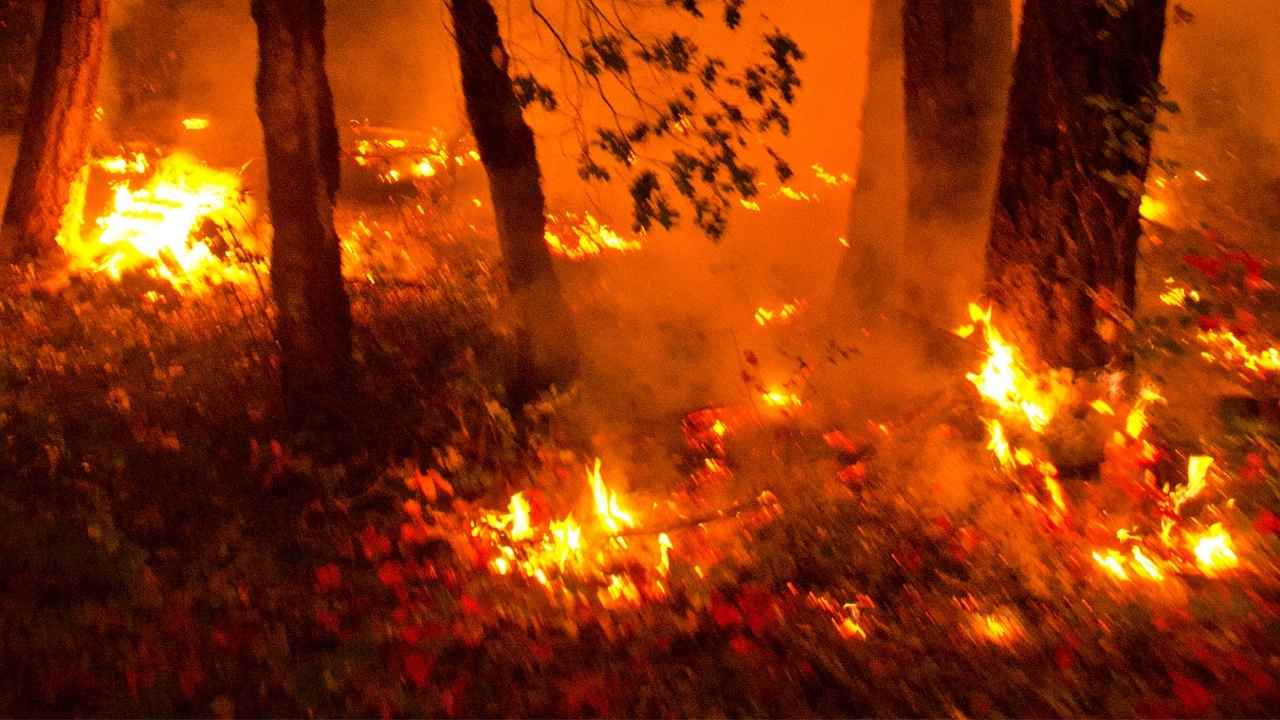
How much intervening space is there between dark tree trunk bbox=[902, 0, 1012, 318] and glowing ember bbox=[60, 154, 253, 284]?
6.40 meters

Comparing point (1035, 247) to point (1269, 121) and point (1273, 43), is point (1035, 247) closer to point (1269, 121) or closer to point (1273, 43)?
point (1269, 121)

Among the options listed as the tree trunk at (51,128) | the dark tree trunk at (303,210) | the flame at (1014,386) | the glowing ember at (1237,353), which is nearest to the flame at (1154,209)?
the glowing ember at (1237,353)

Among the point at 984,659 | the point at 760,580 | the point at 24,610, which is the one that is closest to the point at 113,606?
the point at 24,610

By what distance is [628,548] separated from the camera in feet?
18.2

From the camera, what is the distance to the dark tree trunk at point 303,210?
6.45 m

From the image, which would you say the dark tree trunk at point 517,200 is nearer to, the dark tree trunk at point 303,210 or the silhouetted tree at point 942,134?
the dark tree trunk at point 303,210

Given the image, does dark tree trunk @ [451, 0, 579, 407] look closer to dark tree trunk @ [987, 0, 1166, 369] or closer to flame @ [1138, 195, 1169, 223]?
dark tree trunk @ [987, 0, 1166, 369]

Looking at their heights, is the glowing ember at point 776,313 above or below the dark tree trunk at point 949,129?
below

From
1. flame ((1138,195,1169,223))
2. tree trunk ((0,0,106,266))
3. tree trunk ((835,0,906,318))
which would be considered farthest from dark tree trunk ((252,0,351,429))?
flame ((1138,195,1169,223))

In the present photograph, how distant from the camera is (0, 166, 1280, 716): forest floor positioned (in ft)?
13.8

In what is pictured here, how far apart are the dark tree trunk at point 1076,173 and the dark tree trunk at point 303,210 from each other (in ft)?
15.0

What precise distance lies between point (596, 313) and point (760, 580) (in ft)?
15.5

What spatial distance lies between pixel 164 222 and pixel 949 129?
356 inches

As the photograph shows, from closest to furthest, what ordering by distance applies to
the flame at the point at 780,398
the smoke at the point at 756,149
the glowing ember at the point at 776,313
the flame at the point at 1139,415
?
the flame at the point at 1139,415
the flame at the point at 780,398
the smoke at the point at 756,149
the glowing ember at the point at 776,313
